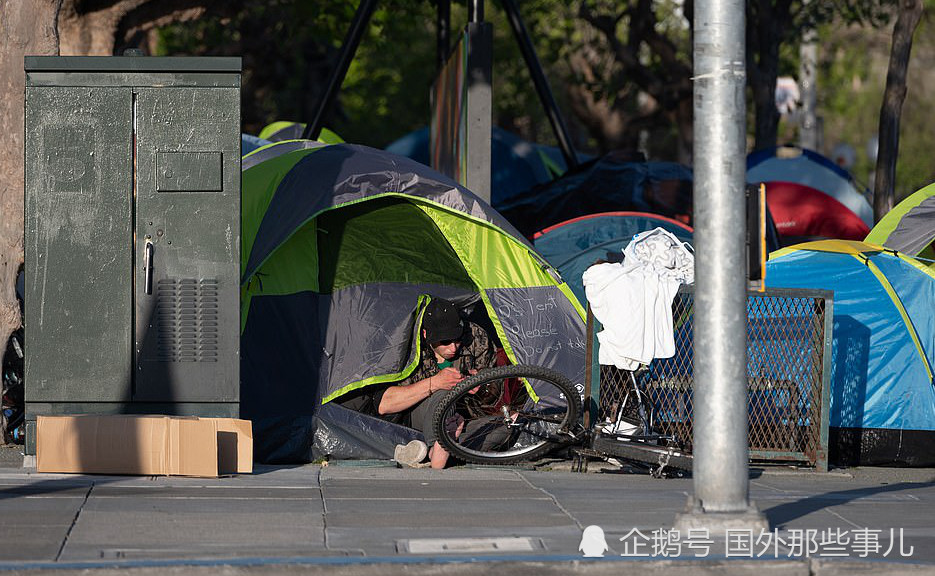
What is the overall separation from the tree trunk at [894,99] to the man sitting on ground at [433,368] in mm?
6242

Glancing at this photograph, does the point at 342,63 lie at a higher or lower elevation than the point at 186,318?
higher

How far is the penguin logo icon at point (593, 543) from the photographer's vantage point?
242 inches

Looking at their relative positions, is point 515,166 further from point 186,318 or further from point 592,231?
point 186,318

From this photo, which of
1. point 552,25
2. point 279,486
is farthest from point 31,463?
point 552,25

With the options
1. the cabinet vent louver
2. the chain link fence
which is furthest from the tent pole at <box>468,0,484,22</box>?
the cabinet vent louver

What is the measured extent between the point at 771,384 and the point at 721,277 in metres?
2.69

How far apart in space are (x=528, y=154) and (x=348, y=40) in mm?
6881

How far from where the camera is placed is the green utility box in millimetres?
8156

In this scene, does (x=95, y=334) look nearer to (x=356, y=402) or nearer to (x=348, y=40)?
(x=356, y=402)

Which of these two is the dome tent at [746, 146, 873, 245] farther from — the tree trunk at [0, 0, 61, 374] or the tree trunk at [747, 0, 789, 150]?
the tree trunk at [0, 0, 61, 374]

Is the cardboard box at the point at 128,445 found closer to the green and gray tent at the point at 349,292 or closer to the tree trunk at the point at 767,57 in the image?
the green and gray tent at the point at 349,292

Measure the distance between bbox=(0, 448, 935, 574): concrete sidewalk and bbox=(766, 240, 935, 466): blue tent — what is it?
819 mm

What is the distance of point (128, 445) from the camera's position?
7.96 meters

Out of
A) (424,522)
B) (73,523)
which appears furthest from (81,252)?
(424,522)
